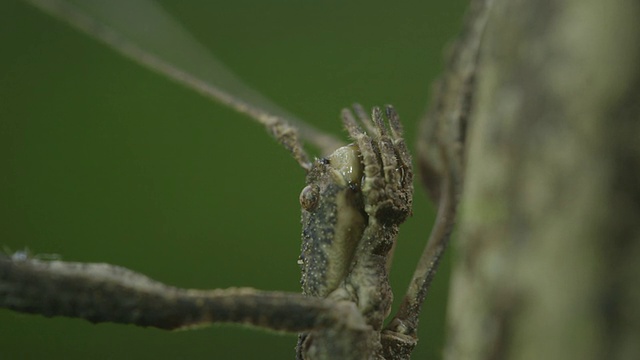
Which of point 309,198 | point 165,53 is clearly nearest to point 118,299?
point 309,198

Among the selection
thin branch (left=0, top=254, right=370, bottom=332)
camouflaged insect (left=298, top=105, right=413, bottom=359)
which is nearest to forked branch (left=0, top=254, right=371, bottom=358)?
thin branch (left=0, top=254, right=370, bottom=332)

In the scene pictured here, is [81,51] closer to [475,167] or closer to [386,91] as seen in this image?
[386,91]

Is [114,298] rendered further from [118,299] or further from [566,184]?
[566,184]

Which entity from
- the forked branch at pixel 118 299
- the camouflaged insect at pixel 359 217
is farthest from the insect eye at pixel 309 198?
the forked branch at pixel 118 299

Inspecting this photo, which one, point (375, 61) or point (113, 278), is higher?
point (375, 61)

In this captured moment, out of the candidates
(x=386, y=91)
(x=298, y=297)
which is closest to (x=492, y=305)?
(x=298, y=297)

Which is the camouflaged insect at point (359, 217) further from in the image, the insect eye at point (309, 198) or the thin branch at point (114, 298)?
the thin branch at point (114, 298)

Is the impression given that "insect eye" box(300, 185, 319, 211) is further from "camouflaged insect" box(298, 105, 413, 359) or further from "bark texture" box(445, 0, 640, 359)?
"bark texture" box(445, 0, 640, 359)
